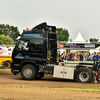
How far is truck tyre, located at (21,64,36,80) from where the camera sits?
49.1 ft

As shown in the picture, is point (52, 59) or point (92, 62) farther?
point (52, 59)

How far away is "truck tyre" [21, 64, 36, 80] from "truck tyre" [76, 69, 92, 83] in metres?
2.78

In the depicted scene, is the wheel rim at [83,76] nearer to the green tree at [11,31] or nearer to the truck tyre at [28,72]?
the truck tyre at [28,72]

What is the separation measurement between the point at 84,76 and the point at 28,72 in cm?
352

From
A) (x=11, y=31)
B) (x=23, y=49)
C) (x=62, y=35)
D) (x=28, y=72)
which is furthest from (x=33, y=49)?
(x=11, y=31)

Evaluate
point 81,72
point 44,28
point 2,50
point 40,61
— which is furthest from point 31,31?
point 2,50

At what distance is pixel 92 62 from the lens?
14156mm

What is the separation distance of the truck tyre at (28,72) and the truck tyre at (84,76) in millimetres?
2776

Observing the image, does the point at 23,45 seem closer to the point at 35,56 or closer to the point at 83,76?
the point at 35,56

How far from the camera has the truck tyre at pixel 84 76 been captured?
1385 centimetres

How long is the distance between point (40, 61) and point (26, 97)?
6.37m

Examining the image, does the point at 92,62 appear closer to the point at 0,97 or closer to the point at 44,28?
the point at 44,28

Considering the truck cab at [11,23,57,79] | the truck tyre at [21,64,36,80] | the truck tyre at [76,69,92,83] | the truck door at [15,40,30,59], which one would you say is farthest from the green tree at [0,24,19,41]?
the truck tyre at [76,69,92,83]

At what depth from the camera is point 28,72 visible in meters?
15.1
